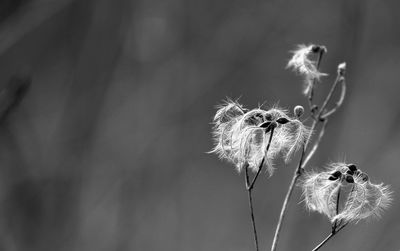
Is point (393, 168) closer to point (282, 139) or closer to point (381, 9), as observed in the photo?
point (381, 9)

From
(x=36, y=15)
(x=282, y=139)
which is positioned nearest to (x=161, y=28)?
(x=36, y=15)

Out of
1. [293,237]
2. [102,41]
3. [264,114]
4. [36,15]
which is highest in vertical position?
[102,41]

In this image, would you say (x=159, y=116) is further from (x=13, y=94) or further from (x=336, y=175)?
(x=13, y=94)

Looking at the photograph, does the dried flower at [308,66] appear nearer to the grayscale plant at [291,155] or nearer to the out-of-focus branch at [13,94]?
the grayscale plant at [291,155]

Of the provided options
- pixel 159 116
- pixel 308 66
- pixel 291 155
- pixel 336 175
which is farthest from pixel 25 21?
pixel 159 116

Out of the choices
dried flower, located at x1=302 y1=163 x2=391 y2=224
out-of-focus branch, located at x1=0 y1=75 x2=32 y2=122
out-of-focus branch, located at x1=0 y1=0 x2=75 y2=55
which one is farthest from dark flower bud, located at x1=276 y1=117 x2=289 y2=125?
out-of-focus branch, located at x1=0 y1=0 x2=75 y2=55

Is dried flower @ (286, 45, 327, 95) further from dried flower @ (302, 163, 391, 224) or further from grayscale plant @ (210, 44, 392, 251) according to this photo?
dried flower @ (302, 163, 391, 224)

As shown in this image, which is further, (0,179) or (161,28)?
(161,28)

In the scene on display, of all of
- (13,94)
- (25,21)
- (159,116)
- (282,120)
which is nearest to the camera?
(13,94)
